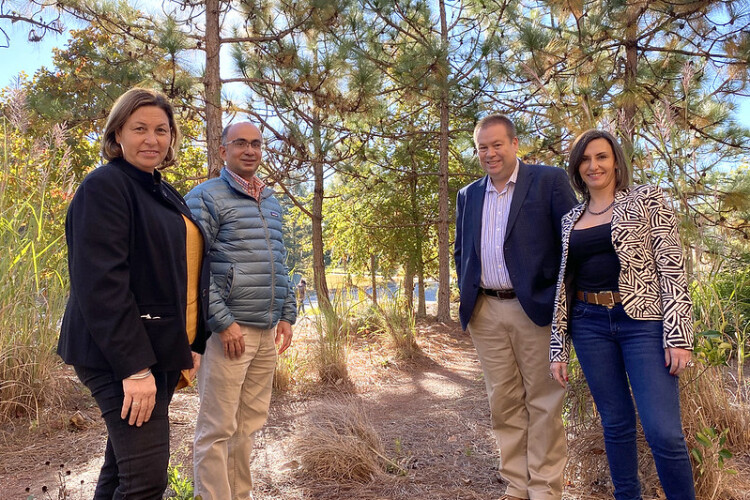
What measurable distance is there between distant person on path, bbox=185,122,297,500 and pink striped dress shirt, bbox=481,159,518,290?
97 centimetres

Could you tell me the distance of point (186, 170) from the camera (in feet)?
38.3

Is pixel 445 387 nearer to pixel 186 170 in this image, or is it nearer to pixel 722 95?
pixel 722 95

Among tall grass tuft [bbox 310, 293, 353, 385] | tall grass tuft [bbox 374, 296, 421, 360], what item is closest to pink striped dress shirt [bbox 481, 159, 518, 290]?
tall grass tuft [bbox 310, 293, 353, 385]

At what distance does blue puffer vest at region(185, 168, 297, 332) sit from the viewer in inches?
94.4

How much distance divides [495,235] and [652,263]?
2.49ft

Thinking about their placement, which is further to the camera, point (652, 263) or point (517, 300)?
point (517, 300)

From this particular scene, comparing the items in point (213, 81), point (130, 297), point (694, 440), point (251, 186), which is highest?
point (213, 81)

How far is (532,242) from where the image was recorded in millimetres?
2625

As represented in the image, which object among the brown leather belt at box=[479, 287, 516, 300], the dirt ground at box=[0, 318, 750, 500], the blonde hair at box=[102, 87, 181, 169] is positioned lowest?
the dirt ground at box=[0, 318, 750, 500]

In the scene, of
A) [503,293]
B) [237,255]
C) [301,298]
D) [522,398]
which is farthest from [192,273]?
[301,298]

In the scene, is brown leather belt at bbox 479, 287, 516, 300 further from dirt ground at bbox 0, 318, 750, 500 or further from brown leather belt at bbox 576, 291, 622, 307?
dirt ground at bbox 0, 318, 750, 500

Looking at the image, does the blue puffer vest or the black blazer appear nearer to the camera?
the black blazer

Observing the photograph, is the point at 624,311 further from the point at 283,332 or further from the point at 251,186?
the point at 251,186

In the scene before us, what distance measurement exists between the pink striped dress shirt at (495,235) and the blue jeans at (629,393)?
0.43 meters
